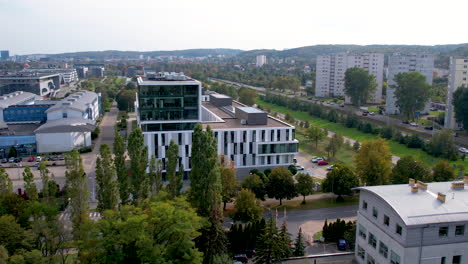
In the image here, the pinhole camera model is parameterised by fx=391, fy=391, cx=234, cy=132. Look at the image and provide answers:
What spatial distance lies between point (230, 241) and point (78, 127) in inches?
1120

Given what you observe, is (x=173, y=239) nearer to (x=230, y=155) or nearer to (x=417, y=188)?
(x=417, y=188)

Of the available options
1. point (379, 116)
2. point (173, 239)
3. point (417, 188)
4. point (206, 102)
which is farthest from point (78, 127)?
point (379, 116)

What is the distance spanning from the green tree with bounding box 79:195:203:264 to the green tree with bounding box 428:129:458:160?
111ft

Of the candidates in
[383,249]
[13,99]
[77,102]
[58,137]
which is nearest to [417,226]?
[383,249]

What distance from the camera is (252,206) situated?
75.3ft

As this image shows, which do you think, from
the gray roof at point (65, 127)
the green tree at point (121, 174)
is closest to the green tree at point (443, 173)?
the green tree at point (121, 174)

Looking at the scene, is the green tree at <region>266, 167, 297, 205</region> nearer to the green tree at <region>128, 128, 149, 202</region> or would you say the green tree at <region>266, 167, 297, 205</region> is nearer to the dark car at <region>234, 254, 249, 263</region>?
the dark car at <region>234, 254, 249, 263</region>

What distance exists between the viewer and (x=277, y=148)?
113 ft

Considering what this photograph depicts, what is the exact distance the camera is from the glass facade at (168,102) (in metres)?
32.0

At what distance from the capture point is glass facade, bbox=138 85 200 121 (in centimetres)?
3197

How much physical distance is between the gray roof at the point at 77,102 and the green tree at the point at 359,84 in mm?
44442

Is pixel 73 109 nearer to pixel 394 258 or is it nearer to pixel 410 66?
pixel 394 258

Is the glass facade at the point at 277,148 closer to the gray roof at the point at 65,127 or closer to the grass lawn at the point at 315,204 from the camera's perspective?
the grass lawn at the point at 315,204

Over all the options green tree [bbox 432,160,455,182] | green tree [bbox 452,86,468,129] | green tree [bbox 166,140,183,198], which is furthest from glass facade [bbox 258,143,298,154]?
green tree [bbox 452,86,468,129]
